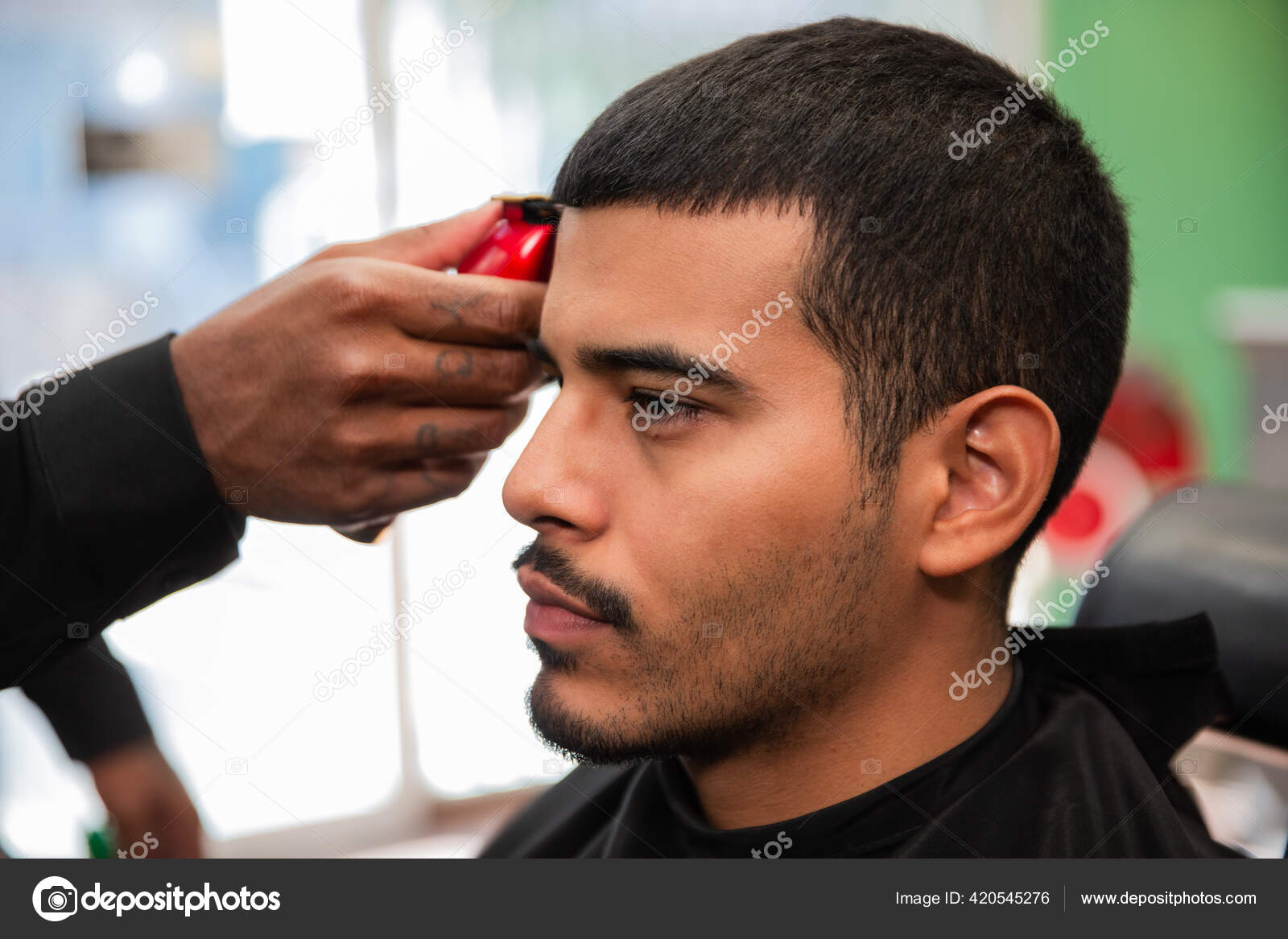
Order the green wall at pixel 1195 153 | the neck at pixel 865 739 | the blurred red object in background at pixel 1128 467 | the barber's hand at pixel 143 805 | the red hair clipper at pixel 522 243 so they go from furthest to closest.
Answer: the green wall at pixel 1195 153
the blurred red object in background at pixel 1128 467
the barber's hand at pixel 143 805
the red hair clipper at pixel 522 243
the neck at pixel 865 739

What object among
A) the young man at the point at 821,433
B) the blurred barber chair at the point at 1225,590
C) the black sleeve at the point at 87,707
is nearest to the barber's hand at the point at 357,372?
the young man at the point at 821,433

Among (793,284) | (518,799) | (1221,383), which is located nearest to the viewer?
(793,284)

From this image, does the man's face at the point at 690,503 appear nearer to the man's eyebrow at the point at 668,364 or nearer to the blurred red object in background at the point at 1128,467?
the man's eyebrow at the point at 668,364

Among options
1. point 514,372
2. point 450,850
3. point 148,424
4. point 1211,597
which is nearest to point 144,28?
point 148,424

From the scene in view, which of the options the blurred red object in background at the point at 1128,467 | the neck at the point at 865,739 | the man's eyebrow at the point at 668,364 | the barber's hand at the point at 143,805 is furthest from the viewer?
the blurred red object in background at the point at 1128,467

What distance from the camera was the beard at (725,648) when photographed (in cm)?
107

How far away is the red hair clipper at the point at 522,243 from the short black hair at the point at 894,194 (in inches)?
5.4

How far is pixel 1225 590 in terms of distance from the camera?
4.38 ft

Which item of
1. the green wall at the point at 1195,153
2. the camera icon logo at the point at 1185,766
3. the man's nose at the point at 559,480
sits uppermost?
the green wall at the point at 1195,153

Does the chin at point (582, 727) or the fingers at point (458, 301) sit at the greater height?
the fingers at point (458, 301)

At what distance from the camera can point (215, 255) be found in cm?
287

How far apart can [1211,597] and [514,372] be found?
97cm
